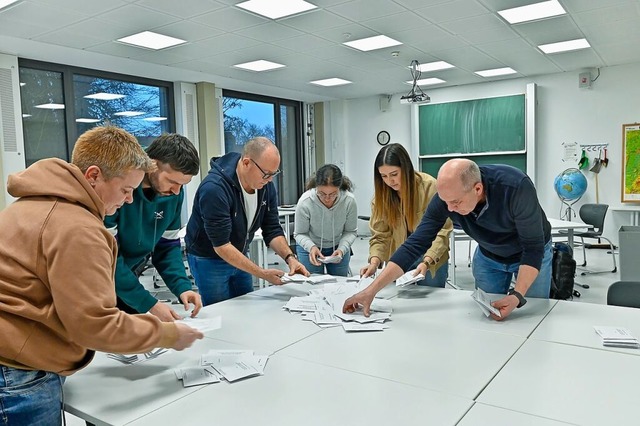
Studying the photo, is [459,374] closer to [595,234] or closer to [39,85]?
[595,234]

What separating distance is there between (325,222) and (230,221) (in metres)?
0.97

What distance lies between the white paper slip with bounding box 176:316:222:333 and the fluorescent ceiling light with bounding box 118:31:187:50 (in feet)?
12.4

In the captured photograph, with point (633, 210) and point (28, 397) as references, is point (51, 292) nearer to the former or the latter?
point (28, 397)

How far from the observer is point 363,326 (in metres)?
1.78

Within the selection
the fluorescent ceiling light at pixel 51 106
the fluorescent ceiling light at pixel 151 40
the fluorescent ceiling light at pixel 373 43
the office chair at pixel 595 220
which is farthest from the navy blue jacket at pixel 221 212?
the office chair at pixel 595 220

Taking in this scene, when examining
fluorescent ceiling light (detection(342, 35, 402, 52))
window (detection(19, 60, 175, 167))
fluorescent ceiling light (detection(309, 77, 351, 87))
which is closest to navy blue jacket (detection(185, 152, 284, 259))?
fluorescent ceiling light (detection(342, 35, 402, 52))

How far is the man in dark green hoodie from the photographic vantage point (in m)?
1.72

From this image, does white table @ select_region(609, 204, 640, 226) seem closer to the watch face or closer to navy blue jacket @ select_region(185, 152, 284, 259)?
the watch face

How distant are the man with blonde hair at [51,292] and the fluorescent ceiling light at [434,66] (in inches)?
241

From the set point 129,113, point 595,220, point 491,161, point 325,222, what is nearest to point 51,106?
point 129,113

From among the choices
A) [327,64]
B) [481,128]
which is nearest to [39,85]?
[327,64]

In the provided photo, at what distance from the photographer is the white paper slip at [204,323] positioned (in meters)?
1.78

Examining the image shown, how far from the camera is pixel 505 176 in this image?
200 centimetres

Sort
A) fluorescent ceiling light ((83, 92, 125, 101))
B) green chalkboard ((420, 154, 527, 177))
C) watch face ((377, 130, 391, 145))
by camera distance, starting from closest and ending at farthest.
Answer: fluorescent ceiling light ((83, 92, 125, 101)) < green chalkboard ((420, 154, 527, 177)) < watch face ((377, 130, 391, 145))
